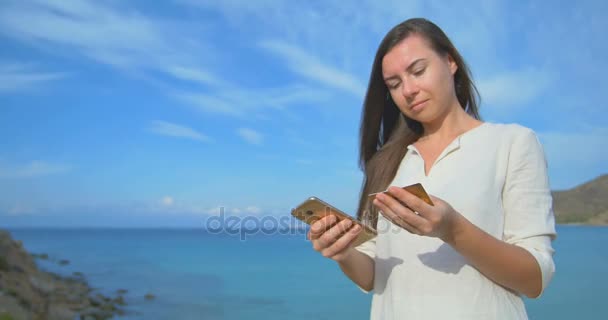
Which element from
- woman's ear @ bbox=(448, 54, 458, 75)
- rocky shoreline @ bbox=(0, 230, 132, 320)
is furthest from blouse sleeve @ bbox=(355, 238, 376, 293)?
rocky shoreline @ bbox=(0, 230, 132, 320)

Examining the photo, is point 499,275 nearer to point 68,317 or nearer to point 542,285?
point 542,285

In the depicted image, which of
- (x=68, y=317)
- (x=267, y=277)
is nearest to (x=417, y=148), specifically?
(x=68, y=317)

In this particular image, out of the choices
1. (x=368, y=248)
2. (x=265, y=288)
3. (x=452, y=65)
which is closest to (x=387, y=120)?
(x=452, y=65)

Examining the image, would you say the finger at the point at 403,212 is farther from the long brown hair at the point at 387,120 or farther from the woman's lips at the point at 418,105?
the woman's lips at the point at 418,105

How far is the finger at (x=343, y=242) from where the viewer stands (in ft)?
6.14

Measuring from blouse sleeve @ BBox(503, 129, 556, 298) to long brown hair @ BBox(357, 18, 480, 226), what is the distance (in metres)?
0.54

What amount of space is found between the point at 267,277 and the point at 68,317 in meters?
10.8

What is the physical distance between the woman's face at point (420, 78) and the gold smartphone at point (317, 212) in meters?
0.64

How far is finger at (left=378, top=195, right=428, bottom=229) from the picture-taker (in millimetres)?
1518

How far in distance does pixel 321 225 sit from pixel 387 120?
100 cm

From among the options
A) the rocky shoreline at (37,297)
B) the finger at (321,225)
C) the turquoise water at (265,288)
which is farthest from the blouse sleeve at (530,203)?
the turquoise water at (265,288)

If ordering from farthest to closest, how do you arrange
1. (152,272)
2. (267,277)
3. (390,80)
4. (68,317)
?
(152,272), (267,277), (68,317), (390,80)

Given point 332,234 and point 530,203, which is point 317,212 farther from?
point 530,203

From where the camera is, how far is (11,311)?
8.19m
